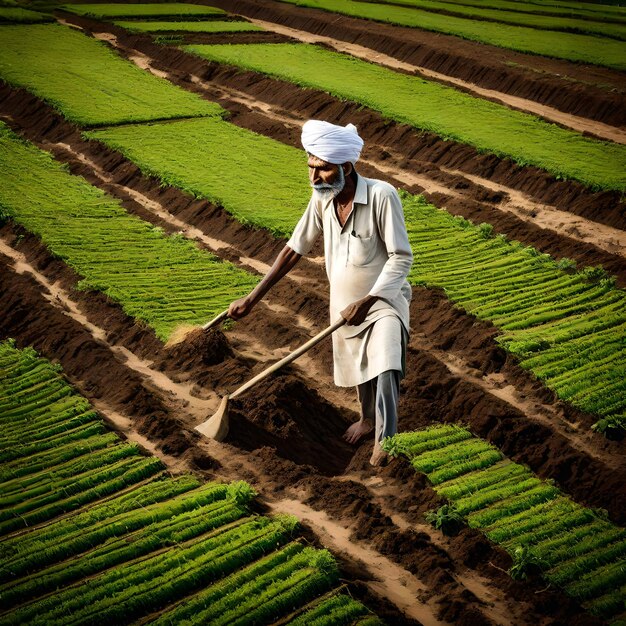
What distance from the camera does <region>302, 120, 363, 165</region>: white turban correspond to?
602 centimetres

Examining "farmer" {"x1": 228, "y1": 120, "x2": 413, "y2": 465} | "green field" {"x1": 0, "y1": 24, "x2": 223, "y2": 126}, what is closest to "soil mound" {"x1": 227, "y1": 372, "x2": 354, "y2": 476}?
"farmer" {"x1": 228, "y1": 120, "x2": 413, "y2": 465}

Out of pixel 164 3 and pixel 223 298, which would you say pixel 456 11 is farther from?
pixel 223 298

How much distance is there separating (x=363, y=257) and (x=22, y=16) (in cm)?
2075

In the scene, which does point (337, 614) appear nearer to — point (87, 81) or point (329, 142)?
point (329, 142)

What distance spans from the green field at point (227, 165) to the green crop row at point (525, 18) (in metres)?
11.8

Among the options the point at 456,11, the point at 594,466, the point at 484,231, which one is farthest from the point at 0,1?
the point at 594,466

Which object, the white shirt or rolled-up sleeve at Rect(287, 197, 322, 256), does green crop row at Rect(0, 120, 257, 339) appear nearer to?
rolled-up sleeve at Rect(287, 197, 322, 256)

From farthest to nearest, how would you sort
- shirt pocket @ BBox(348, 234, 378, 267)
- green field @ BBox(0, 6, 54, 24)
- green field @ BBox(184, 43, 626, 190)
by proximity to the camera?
green field @ BBox(0, 6, 54, 24), green field @ BBox(184, 43, 626, 190), shirt pocket @ BBox(348, 234, 378, 267)

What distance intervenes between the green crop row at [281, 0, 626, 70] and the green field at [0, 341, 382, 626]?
16.2 meters

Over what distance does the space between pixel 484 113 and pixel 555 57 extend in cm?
506

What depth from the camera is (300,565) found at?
543 centimetres

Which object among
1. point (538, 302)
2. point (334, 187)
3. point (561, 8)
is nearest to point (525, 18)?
point (561, 8)

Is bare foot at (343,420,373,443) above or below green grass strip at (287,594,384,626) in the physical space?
above

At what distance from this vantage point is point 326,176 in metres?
6.20
